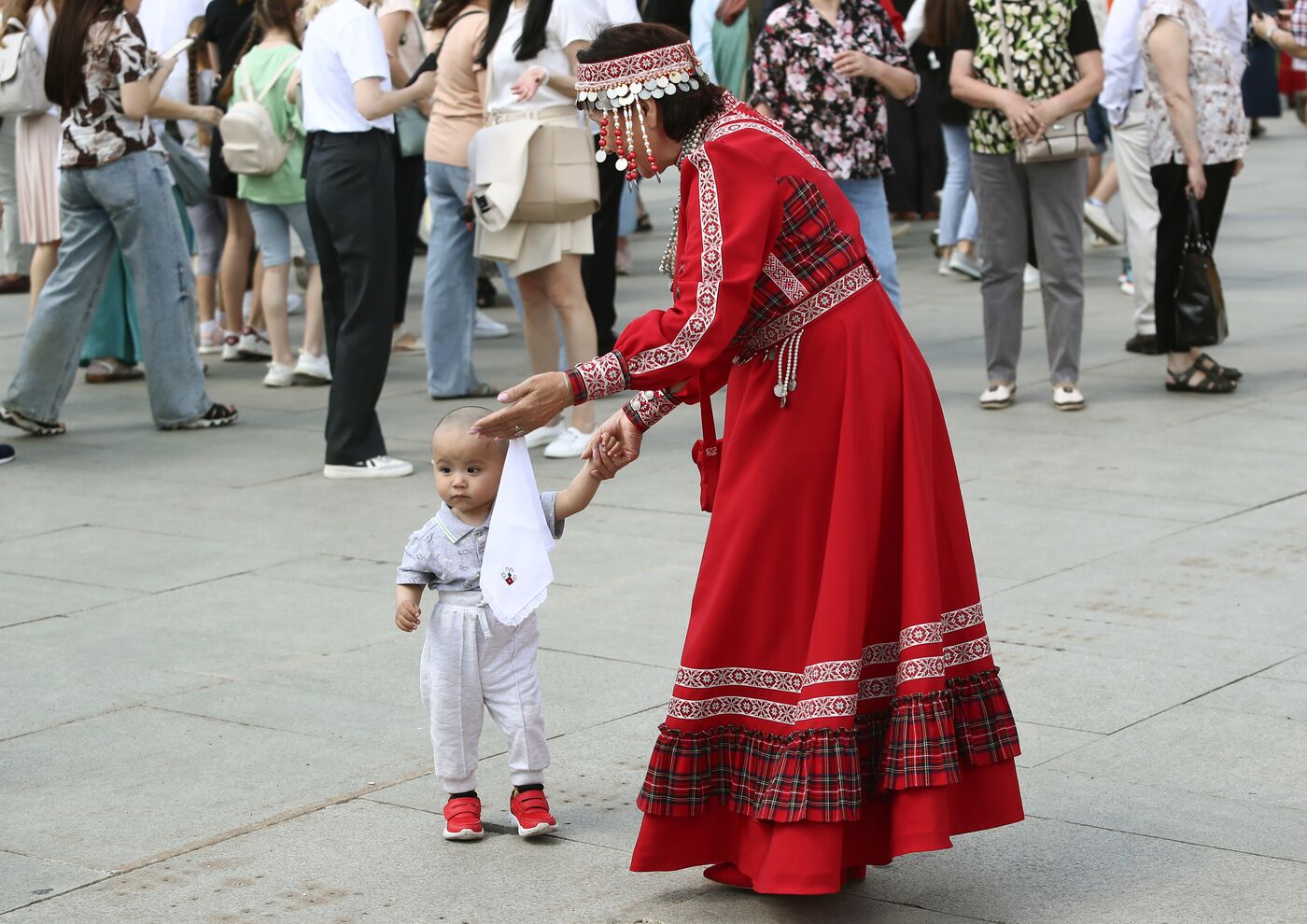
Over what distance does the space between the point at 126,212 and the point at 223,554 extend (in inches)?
100

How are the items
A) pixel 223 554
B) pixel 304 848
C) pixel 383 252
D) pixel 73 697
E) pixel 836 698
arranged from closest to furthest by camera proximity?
pixel 836 698
pixel 304 848
pixel 73 697
pixel 223 554
pixel 383 252

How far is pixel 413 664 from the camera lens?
5.59 meters

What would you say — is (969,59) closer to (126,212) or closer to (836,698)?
(126,212)

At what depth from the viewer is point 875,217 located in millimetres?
9172

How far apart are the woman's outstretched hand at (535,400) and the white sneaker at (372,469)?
4.34 meters

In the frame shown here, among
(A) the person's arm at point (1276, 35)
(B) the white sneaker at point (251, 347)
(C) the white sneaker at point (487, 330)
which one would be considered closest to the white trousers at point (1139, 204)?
(A) the person's arm at point (1276, 35)

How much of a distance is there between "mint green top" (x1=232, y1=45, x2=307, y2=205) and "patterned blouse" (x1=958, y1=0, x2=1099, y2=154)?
11.8ft

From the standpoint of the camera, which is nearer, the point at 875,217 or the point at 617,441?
the point at 617,441

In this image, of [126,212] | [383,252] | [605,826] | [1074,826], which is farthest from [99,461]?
[1074,826]

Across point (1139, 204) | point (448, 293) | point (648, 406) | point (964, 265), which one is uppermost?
point (648, 406)

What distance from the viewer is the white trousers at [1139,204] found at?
10.4 metres

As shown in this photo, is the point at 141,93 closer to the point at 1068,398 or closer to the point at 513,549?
the point at 1068,398

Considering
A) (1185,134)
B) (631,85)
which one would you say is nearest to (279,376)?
(1185,134)

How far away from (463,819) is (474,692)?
0.29m
